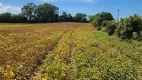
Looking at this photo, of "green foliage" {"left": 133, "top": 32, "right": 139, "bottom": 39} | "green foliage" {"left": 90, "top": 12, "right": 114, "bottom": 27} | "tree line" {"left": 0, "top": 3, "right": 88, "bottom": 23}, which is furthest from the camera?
"tree line" {"left": 0, "top": 3, "right": 88, "bottom": 23}

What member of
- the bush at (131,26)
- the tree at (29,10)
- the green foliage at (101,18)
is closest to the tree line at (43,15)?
the tree at (29,10)

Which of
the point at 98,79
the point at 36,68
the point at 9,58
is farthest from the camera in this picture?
the point at 9,58

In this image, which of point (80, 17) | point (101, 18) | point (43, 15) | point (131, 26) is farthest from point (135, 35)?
point (80, 17)

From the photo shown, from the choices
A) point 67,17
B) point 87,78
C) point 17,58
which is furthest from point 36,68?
point 67,17

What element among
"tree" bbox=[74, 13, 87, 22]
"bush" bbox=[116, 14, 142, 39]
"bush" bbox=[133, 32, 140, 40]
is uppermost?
"bush" bbox=[116, 14, 142, 39]

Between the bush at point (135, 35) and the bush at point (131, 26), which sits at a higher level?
the bush at point (131, 26)

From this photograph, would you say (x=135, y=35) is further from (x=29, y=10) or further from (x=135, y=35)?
(x=29, y=10)

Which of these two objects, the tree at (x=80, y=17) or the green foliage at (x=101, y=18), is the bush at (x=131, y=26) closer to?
the green foliage at (x=101, y=18)

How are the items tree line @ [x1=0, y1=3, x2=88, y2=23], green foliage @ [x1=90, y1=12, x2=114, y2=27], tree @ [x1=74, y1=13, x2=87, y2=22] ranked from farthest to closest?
tree @ [x1=74, y1=13, x2=87, y2=22]
tree line @ [x1=0, y1=3, x2=88, y2=23]
green foliage @ [x1=90, y1=12, x2=114, y2=27]

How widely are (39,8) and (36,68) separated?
117m

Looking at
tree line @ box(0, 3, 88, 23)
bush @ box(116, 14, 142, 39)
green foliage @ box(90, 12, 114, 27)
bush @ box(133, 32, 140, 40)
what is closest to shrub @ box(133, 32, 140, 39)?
bush @ box(133, 32, 140, 40)

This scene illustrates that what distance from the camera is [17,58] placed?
647 inches

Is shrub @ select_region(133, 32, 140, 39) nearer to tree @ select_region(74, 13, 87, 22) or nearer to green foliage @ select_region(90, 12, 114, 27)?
green foliage @ select_region(90, 12, 114, 27)

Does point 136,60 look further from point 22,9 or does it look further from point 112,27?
point 22,9
